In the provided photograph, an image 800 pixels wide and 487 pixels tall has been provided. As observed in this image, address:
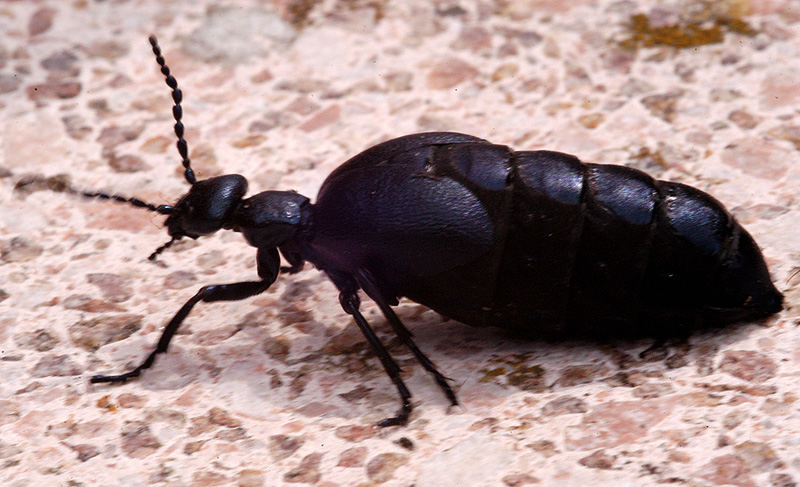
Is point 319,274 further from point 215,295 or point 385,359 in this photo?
point 385,359

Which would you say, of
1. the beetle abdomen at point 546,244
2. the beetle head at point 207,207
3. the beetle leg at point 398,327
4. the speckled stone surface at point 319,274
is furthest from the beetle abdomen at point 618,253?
the beetle head at point 207,207

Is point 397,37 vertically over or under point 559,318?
over

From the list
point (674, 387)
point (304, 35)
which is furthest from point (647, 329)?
point (304, 35)

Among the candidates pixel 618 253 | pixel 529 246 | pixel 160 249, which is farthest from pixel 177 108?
pixel 618 253

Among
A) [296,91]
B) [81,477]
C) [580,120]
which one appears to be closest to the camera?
[81,477]

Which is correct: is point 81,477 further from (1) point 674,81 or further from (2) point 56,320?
(1) point 674,81

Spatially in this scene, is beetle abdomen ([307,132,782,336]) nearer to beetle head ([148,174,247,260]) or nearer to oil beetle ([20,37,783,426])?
oil beetle ([20,37,783,426])

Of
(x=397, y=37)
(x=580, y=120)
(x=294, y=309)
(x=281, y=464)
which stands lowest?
(x=281, y=464)

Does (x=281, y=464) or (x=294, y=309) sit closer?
(x=281, y=464)

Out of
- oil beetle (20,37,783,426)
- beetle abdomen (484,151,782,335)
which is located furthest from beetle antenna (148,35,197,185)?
beetle abdomen (484,151,782,335)
